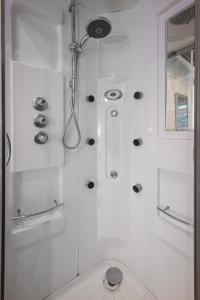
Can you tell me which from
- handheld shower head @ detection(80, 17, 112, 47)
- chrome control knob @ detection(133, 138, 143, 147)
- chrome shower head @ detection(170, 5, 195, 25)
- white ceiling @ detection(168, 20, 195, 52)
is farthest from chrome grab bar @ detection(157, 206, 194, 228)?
handheld shower head @ detection(80, 17, 112, 47)

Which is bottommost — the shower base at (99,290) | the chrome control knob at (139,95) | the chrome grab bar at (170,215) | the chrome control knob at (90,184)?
the shower base at (99,290)

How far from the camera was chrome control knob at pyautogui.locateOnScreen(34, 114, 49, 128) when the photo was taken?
1.21 meters

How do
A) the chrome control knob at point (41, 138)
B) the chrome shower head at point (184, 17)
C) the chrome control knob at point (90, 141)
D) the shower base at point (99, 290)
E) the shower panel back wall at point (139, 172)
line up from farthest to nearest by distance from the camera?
the chrome control knob at point (90, 141) < the shower base at point (99, 290) < the chrome control knob at point (41, 138) < the shower panel back wall at point (139, 172) < the chrome shower head at point (184, 17)

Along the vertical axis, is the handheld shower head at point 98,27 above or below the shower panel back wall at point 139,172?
above

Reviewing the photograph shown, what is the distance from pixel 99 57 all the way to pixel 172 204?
1.36 m

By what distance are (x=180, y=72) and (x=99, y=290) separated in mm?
1687

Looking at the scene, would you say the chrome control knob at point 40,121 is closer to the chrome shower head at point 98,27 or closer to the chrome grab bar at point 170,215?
the chrome shower head at point 98,27

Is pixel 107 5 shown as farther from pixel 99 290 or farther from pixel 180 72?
pixel 99 290

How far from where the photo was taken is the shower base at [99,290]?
4.31ft

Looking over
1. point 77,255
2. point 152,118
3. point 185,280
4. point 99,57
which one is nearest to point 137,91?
point 152,118

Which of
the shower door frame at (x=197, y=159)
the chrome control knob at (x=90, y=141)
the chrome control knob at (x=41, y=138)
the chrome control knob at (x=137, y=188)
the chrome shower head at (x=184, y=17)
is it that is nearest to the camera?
the shower door frame at (x=197, y=159)

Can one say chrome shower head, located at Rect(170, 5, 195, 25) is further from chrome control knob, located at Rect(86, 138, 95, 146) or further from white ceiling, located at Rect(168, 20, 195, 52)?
chrome control knob, located at Rect(86, 138, 95, 146)

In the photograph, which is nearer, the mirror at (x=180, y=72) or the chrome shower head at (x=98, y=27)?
the mirror at (x=180, y=72)

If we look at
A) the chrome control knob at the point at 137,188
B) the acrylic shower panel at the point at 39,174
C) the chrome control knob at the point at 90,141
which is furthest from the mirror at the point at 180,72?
the acrylic shower panel at the point at 39,174
